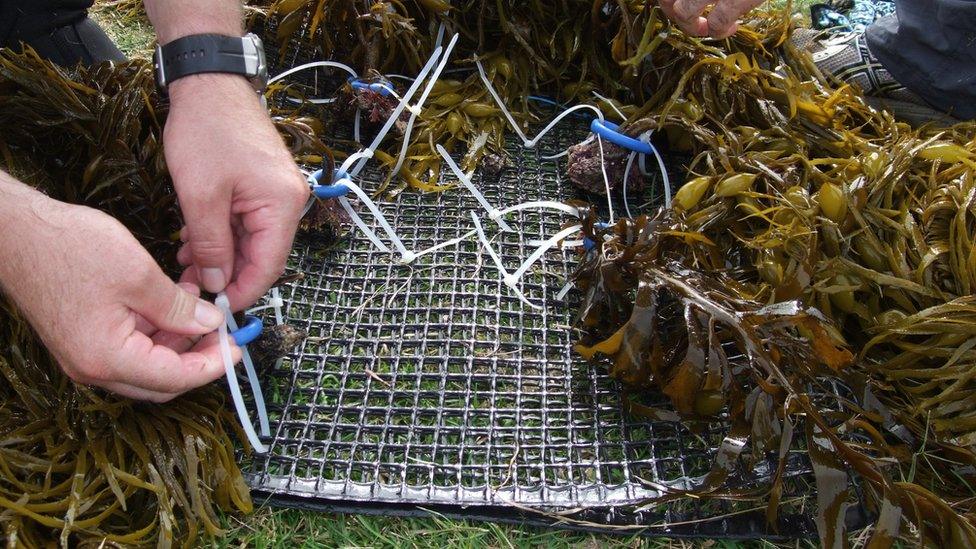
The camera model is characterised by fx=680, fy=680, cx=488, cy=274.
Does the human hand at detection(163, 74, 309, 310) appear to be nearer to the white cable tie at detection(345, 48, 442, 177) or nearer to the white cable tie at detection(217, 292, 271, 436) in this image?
the white cable tie at detection(217, 292, 271, 436)

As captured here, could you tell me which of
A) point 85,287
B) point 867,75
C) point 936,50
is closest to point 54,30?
point 85,287

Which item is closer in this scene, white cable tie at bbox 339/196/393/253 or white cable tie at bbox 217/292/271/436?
white cable tie at bbox 217/292/271/436

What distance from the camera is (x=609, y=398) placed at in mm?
Result: 1265

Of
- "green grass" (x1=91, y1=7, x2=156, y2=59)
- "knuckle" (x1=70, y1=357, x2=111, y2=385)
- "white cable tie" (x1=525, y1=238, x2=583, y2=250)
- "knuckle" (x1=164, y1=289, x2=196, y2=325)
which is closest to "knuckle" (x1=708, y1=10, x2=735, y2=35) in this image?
"white cable tie" (x1=525, y1=238, x2=583, y2=250)

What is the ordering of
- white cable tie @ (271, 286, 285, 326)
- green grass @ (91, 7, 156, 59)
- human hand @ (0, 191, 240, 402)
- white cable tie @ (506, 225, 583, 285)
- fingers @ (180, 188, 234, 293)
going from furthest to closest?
green grass @ (91, 7, 156, 59) < white cable tie @ (506, 225, 583, 285) < white cable tie @ (271, 286, 285, 326) < fingers @ (180, 188, 234, 293) < human hand @ (0, 191, 240, 402)

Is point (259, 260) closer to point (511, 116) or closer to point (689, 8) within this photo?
point (511, 116)

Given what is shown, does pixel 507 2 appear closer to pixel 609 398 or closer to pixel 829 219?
pixel 829 219

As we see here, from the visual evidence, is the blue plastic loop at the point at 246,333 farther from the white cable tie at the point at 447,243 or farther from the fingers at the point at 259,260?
the white cable tie at the point at 447,243

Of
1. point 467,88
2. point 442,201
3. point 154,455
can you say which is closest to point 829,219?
point 442,201

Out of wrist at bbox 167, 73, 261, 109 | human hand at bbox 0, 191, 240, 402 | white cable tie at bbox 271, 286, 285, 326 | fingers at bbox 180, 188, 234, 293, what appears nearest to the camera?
human hand at bbox 0, 191, 240, 402

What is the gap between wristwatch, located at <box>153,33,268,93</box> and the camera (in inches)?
43.4

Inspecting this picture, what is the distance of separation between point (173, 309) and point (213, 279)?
129 millimetres

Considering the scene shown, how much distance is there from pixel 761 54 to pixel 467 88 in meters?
0.79

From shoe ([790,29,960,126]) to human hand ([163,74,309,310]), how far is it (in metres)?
1.49
